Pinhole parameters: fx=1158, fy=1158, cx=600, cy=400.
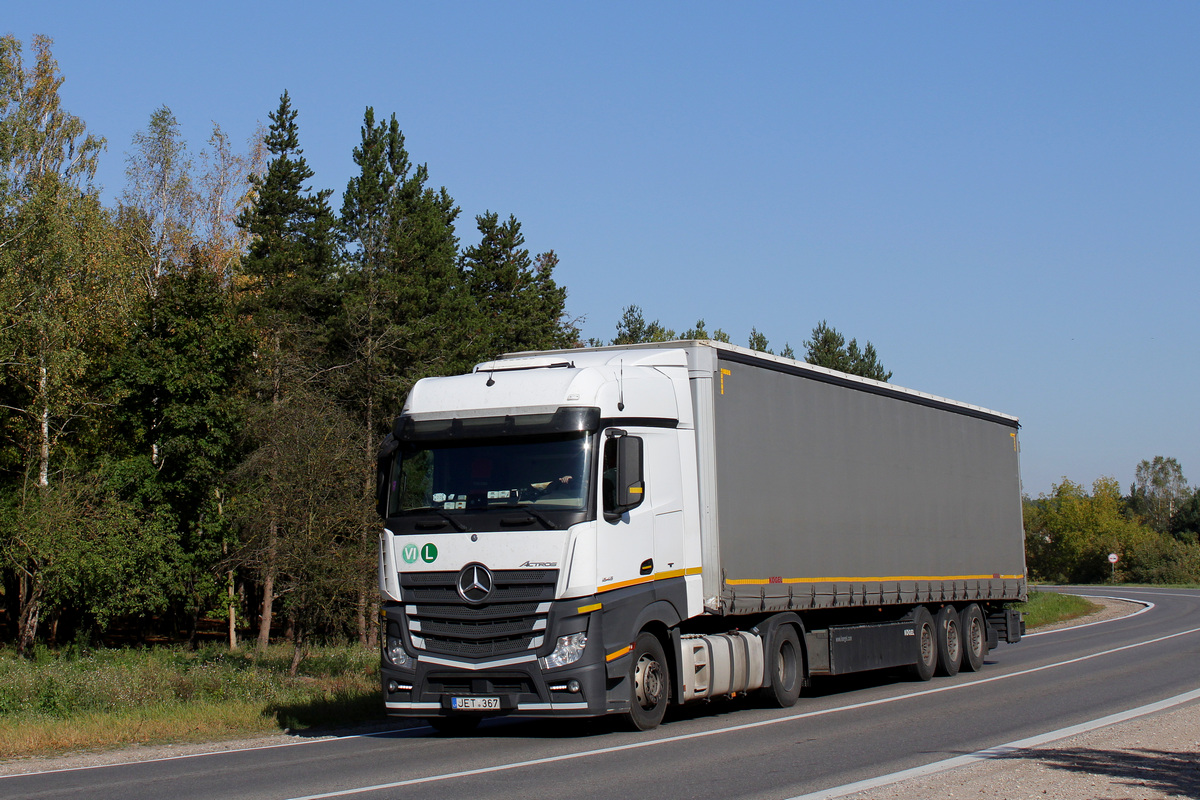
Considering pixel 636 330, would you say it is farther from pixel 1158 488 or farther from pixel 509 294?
pixel 1158 488

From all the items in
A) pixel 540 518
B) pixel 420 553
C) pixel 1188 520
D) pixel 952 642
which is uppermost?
pixel 1188 520

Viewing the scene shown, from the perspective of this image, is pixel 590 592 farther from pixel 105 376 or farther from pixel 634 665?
pixel 105 376

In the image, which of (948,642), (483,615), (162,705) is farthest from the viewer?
(948,642)

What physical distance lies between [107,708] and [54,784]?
710cm

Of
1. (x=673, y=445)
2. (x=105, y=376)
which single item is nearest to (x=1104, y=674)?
(x=673, y=445)

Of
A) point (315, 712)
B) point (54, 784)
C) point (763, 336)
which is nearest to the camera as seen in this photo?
point (54, 784)

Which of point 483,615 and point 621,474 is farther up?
point 621,474

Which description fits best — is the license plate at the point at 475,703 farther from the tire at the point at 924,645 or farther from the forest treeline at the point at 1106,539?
the forest treeline at the point at 1106,539

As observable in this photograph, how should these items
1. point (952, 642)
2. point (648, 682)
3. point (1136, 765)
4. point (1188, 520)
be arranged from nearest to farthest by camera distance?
1. point (1136, 765)
2. point (648, 682)
3. point (952, 642)
4. point (1188, 520)

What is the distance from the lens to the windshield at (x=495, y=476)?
38.1ft

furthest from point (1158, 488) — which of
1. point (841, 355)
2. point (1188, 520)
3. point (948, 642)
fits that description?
point (948, 642)

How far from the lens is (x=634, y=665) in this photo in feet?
39.0

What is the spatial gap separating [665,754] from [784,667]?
4.83m

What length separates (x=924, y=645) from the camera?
61.4 feet
